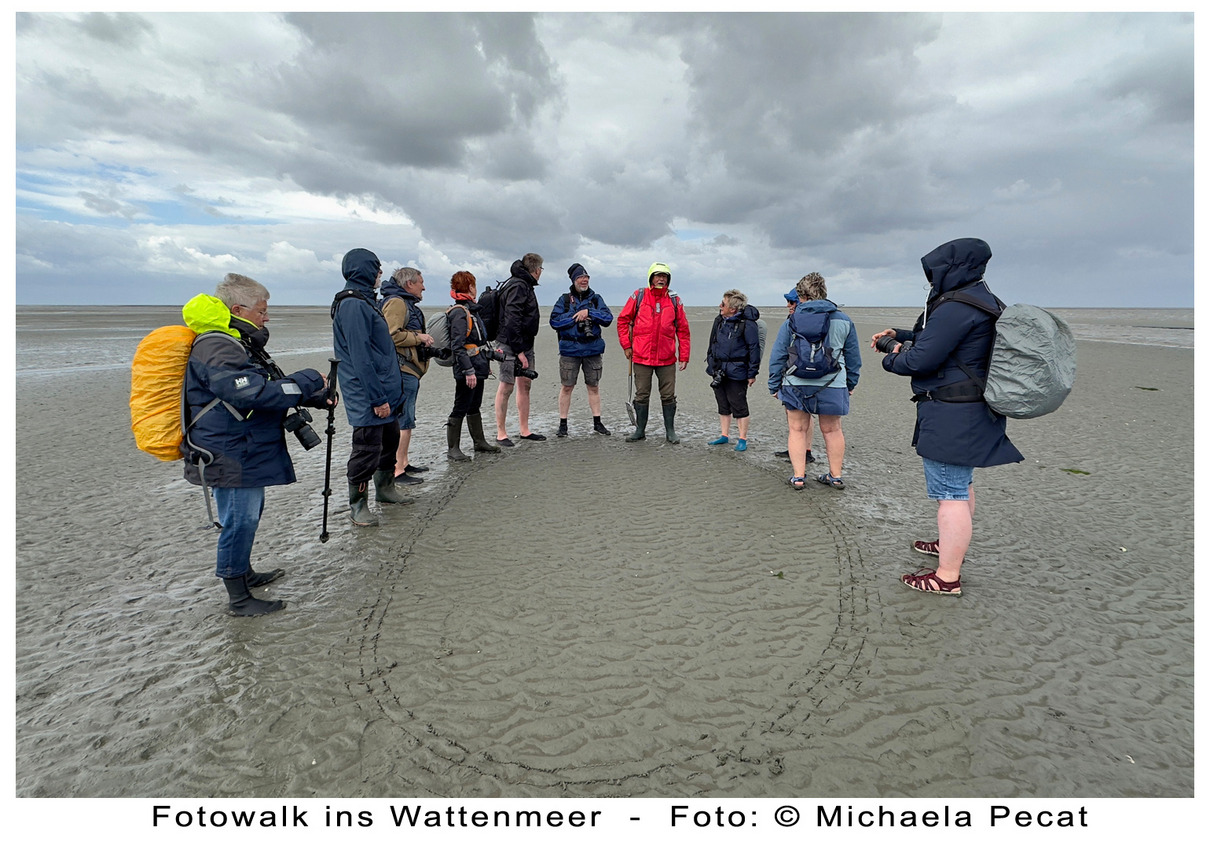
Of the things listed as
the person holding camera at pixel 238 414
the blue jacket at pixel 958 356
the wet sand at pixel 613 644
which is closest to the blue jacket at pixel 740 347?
the wet sand at pixel 613 644

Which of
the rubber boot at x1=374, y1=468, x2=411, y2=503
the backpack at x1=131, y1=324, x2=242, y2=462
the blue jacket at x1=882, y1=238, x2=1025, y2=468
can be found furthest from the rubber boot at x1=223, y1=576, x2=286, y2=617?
the blue jacket at x1=882, y1=238, x2=1025, y2=468

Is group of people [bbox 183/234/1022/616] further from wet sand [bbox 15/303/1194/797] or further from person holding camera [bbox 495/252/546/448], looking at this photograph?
wet sand [bbox 15/303/1194/797]

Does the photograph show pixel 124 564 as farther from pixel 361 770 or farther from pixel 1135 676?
pixel 1135 676

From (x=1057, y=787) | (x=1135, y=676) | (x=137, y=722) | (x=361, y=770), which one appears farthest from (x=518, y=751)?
(x=1135, y=676)

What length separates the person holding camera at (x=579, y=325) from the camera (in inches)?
329

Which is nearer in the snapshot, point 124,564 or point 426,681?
point 426,681

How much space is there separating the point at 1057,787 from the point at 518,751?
102 inches

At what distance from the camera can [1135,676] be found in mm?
3514

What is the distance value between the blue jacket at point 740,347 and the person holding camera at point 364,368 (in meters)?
4.43

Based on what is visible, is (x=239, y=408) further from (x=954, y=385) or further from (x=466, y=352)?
(x=954, y=385)

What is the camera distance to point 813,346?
629 centimetres

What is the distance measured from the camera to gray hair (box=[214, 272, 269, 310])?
154 inches

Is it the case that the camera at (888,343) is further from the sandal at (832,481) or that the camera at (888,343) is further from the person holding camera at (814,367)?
the sandal at (832,481)

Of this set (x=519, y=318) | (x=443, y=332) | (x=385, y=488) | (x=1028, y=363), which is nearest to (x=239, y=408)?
(x=385, y=488)
